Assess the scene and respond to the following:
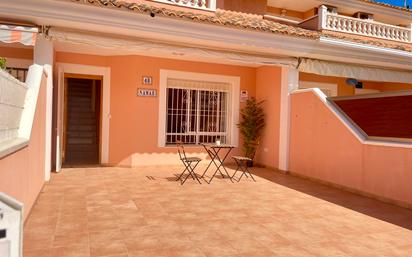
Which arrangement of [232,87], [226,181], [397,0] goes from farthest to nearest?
[397,0], [232,87], [226,181]

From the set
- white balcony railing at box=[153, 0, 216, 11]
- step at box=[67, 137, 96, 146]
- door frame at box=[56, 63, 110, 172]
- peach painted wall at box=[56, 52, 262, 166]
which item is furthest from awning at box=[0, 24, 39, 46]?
step at box=[67, 137, 96, 146]

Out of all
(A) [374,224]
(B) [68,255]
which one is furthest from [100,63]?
(A) [374,224]

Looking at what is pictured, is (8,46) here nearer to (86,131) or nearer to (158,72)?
(158,72)

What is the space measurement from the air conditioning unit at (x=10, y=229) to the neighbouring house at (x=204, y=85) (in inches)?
92.3

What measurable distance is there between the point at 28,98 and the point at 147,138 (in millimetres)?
5104

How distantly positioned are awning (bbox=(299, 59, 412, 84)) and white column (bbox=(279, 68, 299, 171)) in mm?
440

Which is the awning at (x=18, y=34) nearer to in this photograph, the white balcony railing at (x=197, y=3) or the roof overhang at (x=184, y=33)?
the roof overhang at (x=184, y=33)

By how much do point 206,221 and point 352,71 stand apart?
26.6ft

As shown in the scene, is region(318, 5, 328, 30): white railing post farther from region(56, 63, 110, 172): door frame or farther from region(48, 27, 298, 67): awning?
region(56, 63, 110, 172): door frame

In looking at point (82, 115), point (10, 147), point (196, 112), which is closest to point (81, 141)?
point (82, 115)

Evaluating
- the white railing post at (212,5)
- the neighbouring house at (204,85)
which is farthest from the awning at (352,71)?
the white railing post at (212,5)

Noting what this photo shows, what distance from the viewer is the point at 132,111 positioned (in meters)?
10.0

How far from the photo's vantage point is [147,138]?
1026cm

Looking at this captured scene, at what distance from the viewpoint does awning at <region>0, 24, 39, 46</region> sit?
671cm
